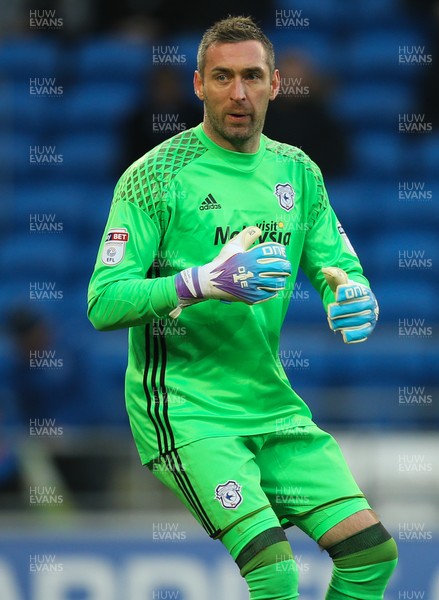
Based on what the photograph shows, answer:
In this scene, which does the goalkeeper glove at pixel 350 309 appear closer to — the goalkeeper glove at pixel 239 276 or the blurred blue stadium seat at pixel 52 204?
the goalkeeper glove at pixel 239 276

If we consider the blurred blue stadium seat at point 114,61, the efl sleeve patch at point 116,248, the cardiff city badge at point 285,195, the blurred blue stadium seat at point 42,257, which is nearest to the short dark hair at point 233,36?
the cardiff city badge at point 285,195

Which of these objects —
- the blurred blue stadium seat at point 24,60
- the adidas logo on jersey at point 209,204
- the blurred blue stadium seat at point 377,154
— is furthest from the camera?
the blurred blue stadium seat at point 24,60

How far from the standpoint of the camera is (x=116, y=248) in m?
4.48

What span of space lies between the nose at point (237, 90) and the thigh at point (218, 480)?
1.21 m

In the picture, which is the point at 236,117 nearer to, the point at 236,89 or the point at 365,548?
the point at 236,89

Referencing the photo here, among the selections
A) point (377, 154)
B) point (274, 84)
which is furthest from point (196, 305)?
point (377, 154)

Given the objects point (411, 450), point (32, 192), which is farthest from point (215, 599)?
point (32, 192)

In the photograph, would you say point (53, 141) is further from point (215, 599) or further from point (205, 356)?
point (205, 356)

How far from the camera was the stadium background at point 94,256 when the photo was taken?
6.82m

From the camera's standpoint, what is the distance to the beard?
469 centimetres

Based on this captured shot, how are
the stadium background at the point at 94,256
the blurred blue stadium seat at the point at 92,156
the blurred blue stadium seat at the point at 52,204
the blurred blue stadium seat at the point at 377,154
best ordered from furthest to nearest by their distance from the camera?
the blurred blue stadium seat at the point at 92,156 < the blurred blue stadium seat at the point at 377,154 < the blurred blue stadium seat at the point at 52,204 < the stadium background at the point at 94,256

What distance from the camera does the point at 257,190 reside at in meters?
4.75

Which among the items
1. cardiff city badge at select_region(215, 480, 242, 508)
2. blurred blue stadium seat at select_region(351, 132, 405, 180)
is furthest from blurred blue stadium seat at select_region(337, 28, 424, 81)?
cardiff city badge at select_region(215, 480, 242, 508)

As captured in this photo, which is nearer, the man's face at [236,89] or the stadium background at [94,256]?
the man's face at [236,89]
